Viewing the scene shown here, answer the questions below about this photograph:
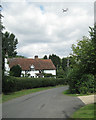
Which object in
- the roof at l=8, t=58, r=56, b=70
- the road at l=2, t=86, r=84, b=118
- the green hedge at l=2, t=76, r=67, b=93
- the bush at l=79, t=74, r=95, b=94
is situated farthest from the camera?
the roof at l=8, t=58, r=56, b=70

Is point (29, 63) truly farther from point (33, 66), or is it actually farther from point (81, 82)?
point (81, 82)

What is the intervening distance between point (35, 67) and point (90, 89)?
38.8 meters

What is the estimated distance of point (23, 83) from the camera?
1142 inches

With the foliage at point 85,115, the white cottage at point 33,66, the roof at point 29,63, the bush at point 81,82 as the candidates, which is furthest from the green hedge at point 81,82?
the roof at point 29,63

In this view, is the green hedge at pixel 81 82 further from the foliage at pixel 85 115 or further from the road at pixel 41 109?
the foliage at pixel 85 115

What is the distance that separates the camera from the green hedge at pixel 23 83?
73.2 ft

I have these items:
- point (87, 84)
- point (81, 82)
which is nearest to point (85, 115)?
point (87, 84)

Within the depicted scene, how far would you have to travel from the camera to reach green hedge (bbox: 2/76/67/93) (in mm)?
22297

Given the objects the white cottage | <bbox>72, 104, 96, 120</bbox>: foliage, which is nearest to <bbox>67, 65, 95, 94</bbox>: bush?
<bbox>72, 104, 96, 120</bbox>: foliage

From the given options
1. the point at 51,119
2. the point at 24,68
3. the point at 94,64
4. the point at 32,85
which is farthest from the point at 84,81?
the point at 24,68

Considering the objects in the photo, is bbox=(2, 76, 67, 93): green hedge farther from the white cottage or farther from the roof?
the roof

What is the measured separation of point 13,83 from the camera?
23.2 meters

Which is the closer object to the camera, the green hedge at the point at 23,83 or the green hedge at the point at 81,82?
the green hedge at the point at 81,82

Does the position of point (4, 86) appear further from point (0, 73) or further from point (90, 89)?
point (90, 89)
